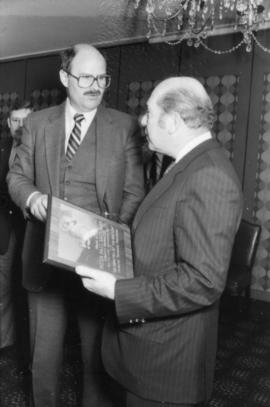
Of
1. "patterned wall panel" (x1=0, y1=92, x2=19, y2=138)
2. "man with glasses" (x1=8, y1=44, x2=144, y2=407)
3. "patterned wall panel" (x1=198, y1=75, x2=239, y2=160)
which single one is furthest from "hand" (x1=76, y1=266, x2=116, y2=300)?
"patterned wall panel" (x1=0, y1=92, x2=19, y2=138)

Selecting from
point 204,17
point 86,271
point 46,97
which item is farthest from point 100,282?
point 46,97

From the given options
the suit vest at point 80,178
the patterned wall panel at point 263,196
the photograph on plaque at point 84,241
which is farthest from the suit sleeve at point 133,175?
the patterned wall panel at point 263,196

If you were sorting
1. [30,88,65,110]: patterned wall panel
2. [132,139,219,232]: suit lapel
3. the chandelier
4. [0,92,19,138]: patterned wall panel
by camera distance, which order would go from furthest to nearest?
[0,92,19,138]: patterned wall panel
[30,88,65,110]: patterned wall panel
the chandelier
[132,139,219,232]: suit lapel

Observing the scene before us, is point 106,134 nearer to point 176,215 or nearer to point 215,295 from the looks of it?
point 176,215

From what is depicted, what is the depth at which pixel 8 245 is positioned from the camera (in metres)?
3.22

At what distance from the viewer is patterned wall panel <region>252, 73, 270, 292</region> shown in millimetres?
5387

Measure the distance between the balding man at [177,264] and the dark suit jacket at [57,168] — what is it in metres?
0.66

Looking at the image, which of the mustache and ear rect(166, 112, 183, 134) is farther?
the mustache

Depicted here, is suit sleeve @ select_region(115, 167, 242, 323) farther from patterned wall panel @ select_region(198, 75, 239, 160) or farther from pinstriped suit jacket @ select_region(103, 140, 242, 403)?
patterned wall panel @ select_region(198, 75, 239, 160)

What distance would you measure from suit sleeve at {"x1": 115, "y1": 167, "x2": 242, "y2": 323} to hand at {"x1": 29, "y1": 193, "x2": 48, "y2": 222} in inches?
25.4

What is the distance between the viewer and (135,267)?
1.46 meters

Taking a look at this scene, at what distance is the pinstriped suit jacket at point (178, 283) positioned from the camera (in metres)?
1.28

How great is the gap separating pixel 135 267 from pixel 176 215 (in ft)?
0.75

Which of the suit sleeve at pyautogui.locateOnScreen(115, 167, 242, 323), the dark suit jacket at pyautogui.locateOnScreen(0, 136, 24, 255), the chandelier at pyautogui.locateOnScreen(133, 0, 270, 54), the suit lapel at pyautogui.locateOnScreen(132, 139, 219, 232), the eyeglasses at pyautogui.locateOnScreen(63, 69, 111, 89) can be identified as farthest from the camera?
the chandelier at pyautogui.locateOnScreen(133, 0, 270, 54)
